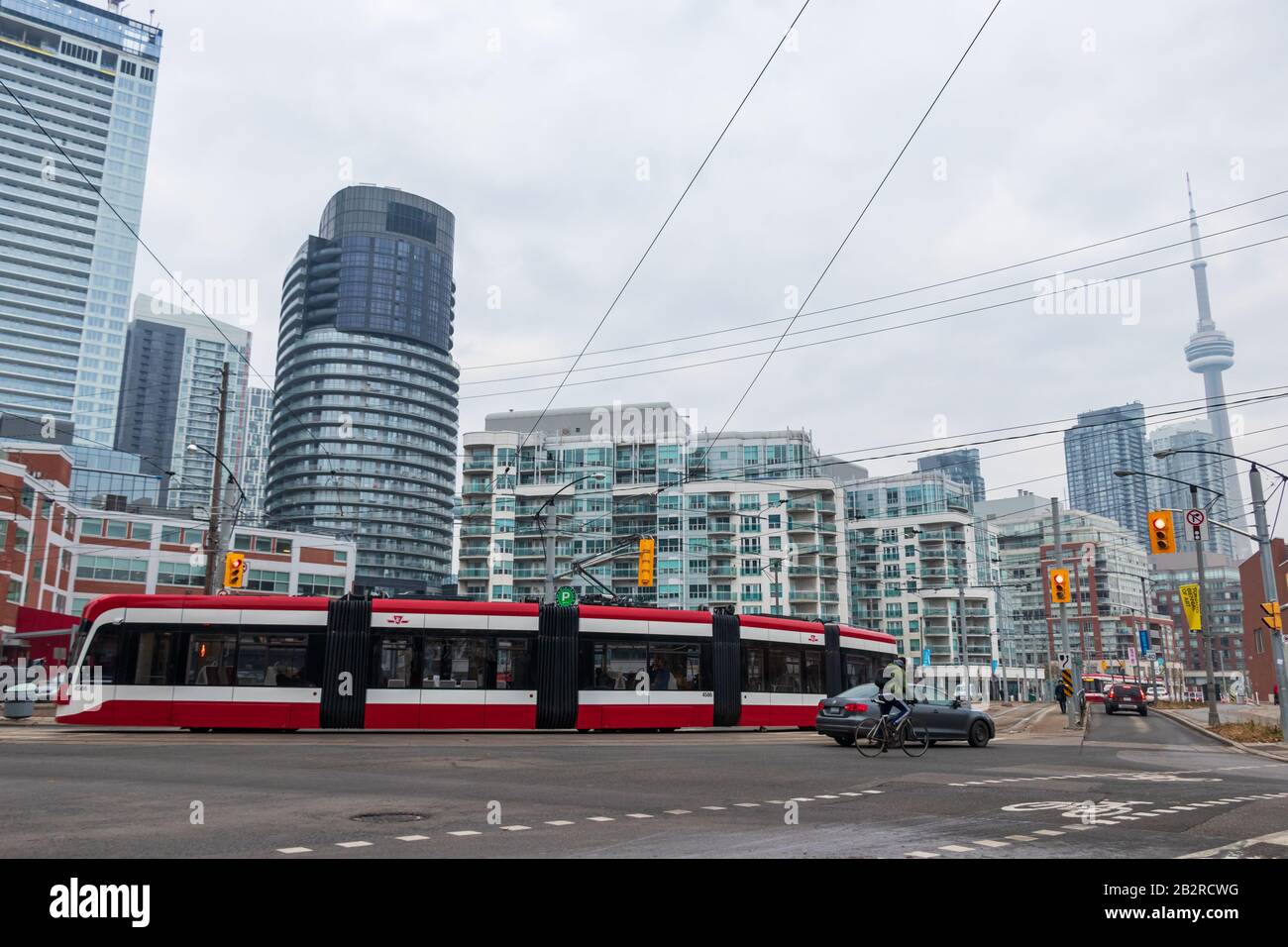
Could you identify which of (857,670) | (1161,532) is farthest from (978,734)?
(1161,532)

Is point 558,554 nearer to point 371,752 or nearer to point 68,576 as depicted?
point 68,576

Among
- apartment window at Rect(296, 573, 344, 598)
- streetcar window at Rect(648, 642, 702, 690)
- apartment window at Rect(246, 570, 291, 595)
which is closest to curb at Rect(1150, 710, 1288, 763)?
streetcar window at Rect(648, 642, 702, 690)

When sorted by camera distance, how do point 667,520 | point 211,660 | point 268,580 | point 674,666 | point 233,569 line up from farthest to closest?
point 667,520 → point 268,580 → point 233,569 → point 674,666 → point 211,660

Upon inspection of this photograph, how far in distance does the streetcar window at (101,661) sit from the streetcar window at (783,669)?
1759 cm

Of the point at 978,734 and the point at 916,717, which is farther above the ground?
the point at 916,717

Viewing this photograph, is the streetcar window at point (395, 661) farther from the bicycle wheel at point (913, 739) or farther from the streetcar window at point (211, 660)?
the bicycle wheel at point (913, 739)

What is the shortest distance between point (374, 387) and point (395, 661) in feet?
466

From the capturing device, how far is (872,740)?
18.7 m

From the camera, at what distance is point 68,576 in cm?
7125

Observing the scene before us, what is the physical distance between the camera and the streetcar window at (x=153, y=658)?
2305 centimetres

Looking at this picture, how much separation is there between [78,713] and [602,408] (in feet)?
339

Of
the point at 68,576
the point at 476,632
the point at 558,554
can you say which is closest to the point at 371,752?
the point at 476,632

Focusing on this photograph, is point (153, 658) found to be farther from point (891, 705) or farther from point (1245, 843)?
point (1245, 843)

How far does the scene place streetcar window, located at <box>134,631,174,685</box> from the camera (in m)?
23.0
